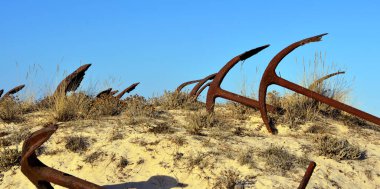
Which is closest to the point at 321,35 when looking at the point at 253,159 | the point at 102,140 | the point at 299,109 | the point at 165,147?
the point at 299,109

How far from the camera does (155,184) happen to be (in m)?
5.64

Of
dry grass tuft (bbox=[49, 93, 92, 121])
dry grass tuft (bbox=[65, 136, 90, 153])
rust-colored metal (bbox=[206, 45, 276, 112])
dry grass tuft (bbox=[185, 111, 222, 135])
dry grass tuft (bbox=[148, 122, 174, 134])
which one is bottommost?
dry grass tuft (bbox=[65, 136, 90, 153])

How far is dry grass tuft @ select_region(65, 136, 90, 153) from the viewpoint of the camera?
6.23m

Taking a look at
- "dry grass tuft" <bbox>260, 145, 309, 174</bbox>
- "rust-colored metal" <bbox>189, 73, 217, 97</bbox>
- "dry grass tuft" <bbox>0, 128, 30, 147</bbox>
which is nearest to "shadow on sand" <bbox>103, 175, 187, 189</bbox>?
"dry grass tuft" <bbox>260, 145, 309, 174</bbox>

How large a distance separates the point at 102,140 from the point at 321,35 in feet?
11.3

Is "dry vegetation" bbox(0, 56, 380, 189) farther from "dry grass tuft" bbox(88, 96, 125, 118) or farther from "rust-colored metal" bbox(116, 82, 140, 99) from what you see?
"rust-colored metal" bbox(116, 82, 140, 99)

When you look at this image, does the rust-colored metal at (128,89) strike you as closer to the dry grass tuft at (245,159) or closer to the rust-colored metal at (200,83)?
the rust-colored metal at (200,83)

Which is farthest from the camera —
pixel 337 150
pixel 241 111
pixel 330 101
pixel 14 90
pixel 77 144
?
pixel 14 90

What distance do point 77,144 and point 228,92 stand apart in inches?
105

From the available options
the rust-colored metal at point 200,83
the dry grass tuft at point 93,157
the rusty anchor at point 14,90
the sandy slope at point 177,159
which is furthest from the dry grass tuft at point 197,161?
the rusty anchor at point 14,90

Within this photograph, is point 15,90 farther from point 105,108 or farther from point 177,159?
point 177,159

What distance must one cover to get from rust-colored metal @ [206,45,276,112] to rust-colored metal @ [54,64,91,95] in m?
2.16

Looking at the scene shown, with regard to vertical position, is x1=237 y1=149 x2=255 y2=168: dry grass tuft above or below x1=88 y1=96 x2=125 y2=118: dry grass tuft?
below

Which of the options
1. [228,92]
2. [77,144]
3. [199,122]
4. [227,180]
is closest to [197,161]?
[227,180]
